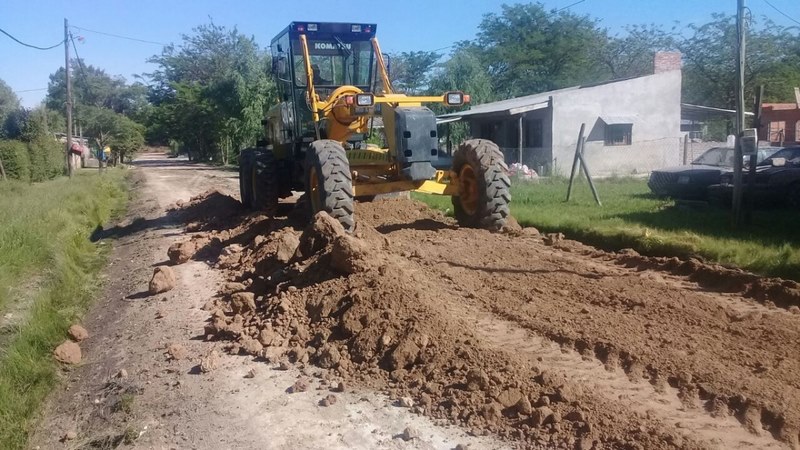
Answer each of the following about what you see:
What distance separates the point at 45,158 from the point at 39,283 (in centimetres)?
2719

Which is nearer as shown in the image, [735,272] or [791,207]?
[735,272]

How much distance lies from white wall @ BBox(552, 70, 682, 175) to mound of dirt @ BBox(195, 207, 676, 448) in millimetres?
18250

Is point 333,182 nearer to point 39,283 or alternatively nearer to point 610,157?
point 39,283

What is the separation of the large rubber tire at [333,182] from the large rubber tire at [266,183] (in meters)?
3.13

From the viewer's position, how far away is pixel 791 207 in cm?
1445

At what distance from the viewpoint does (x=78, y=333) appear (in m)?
8.34

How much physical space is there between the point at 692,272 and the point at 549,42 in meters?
39.9

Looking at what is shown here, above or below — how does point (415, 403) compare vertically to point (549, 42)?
below

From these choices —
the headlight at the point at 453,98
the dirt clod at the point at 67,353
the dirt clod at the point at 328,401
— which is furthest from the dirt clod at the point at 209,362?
the headlight at the point at 453,98

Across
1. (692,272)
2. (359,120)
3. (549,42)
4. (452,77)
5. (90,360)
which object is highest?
(549,42)

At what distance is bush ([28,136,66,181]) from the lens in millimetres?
32625

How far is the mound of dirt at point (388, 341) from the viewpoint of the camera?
493 cm

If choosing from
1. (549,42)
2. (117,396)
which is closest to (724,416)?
(117,396)

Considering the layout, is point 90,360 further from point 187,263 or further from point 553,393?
point 553,393
